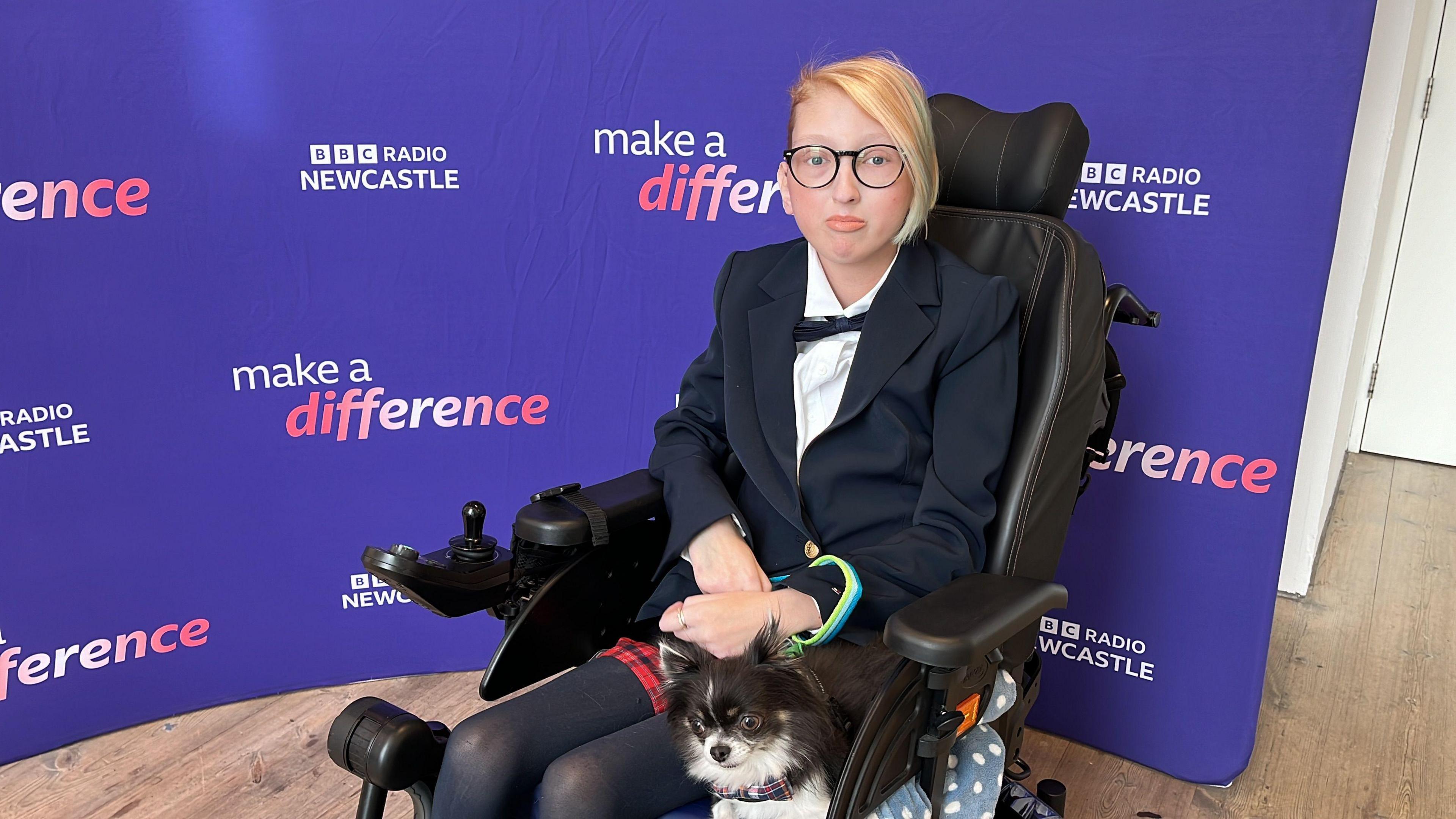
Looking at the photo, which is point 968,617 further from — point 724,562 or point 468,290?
point 468,290

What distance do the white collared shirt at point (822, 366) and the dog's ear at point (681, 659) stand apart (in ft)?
1.15

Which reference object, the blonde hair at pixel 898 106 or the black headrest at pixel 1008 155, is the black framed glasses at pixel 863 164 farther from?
the black headrest at pixel 1008 155

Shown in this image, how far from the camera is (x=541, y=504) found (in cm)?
153

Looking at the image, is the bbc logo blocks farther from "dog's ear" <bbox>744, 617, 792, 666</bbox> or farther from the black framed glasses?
"dog's ear" <bbox>744, 617, 792, 666</bbox>

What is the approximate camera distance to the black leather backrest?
1491mm

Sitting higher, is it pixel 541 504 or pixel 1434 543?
pixel 541 504

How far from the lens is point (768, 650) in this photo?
126 centimetres

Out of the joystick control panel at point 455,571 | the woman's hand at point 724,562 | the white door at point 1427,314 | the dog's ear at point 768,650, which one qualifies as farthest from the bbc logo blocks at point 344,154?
the white door at point 1427,314

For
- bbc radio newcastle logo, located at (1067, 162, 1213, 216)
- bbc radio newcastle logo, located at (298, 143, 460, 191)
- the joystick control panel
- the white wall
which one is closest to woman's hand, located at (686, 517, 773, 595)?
the joystick control panel

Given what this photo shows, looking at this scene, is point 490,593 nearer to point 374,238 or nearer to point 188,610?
point 374,238

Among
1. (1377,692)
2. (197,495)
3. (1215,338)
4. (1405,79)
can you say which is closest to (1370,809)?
(1377,692)

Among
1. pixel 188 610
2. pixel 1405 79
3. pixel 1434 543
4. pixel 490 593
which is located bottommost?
pixel 1434 543

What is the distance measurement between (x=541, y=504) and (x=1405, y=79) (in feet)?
9.92

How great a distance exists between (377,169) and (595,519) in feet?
4.19
